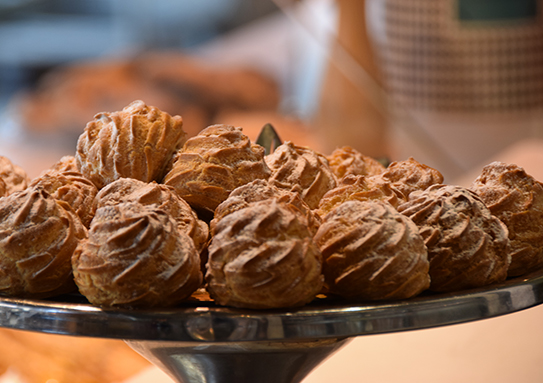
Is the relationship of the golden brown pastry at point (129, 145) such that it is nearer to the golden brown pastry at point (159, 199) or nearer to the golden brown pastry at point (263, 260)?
the golden brown pastry at point (159, 199)

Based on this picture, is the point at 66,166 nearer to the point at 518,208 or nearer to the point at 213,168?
the point at 213,168

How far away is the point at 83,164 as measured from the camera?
892 mm

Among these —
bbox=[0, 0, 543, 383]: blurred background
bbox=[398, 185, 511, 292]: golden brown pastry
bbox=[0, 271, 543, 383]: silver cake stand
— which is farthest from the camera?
bbox=[0, 0, 543, 383]: blurred background

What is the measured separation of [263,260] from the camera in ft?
2.18

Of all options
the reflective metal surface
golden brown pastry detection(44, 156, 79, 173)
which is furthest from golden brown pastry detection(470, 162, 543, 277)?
golden brown pastry detection(44, 156, 79, 173)

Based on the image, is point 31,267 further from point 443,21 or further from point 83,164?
point 443,21

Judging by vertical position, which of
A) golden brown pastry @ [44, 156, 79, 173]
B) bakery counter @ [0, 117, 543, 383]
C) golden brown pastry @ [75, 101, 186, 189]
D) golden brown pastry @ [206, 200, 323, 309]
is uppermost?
golden brown pastry @ [75, 101, 186, 189]

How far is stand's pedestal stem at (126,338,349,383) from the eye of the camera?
75cm

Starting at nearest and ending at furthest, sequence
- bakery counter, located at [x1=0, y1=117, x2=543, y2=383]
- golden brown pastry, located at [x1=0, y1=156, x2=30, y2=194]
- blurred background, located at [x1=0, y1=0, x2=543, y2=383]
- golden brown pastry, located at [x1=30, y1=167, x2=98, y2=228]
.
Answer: golden brown pastry, located at [x1=30, y1=167, x2=98, y2=228], golden brown pastry, located at [x1=0, y1=156, x2=30, y2=194], bakery counter, located at [x1=0, y1=117, x2=543, y2=383], blurred background, located at [x1=0, y1=0, x2=543, y2=383]

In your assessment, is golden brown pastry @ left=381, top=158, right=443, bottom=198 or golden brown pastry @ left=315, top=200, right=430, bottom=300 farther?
golden brown pastry @ left=381, top=158, right=443, bottom=198

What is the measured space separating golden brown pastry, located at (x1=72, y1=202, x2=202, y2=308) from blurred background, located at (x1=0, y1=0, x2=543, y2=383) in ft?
2.26

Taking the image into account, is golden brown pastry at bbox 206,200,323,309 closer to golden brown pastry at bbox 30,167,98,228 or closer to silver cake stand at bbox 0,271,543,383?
silver cake stand at bbox 0,271,543,383

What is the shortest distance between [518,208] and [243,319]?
42 centimetres

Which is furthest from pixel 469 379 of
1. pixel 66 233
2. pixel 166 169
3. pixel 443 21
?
pixel 443 21
